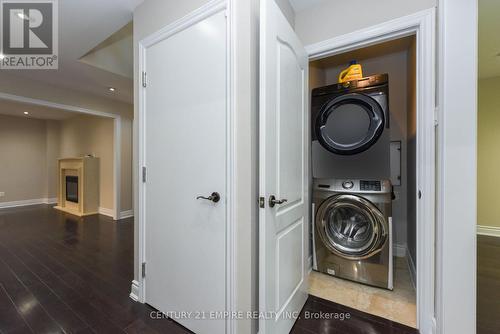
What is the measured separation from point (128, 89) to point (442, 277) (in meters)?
4.39

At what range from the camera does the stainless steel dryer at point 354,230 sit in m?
1.81

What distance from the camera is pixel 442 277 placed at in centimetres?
115

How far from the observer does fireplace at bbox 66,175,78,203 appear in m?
4.81

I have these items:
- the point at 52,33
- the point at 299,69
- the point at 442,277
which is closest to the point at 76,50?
the point at 52,33

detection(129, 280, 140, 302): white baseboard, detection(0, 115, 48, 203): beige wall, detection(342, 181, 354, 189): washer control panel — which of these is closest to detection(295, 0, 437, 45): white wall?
detection(342, 181, 354, 189): washer control panel

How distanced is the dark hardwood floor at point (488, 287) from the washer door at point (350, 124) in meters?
1.43

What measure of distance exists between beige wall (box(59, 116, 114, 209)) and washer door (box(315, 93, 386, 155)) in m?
4.27

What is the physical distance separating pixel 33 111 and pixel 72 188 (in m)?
1.94

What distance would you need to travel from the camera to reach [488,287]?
73.1 inches

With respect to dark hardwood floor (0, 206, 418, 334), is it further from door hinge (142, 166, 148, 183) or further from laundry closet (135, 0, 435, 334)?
door hinge (142, 166, 148, 183)

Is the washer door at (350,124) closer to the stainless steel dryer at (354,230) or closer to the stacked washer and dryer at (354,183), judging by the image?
the stacked washer and dryer at (354,183)

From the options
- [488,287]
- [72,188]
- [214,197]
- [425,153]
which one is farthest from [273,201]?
[72,188]

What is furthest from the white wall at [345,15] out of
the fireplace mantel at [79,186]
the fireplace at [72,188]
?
the fireplace at [72,188]

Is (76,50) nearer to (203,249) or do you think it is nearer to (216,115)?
(216,115)
